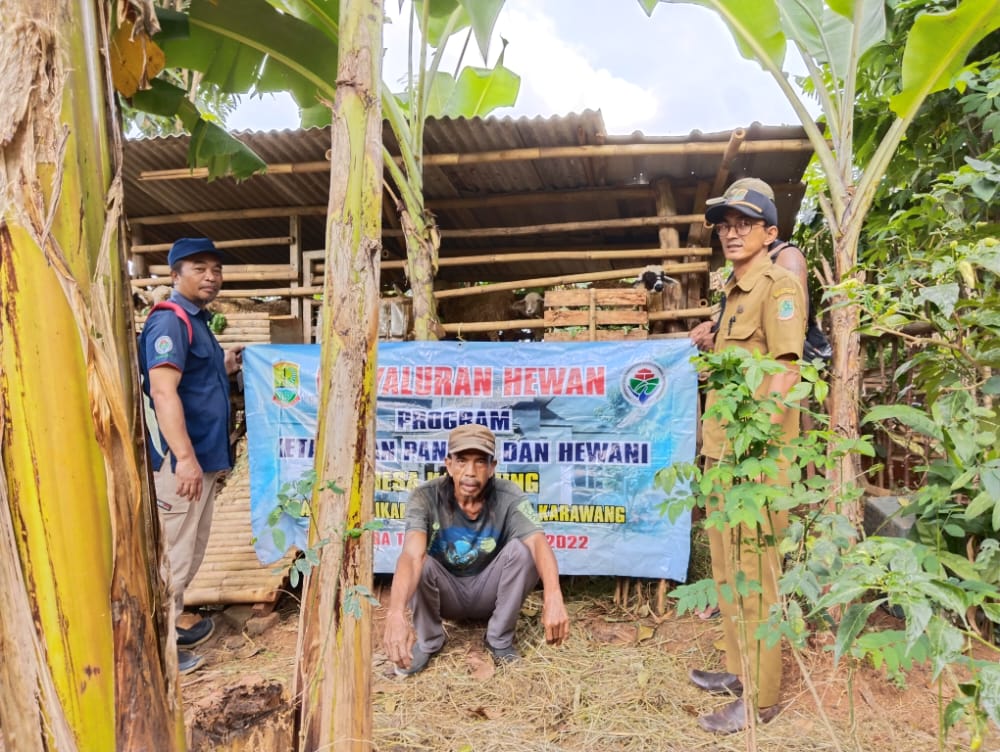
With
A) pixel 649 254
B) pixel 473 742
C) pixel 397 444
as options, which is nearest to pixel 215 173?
pixel 397 444

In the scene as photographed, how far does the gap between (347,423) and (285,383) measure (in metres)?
2.49

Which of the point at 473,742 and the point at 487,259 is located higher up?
the point at 487,259

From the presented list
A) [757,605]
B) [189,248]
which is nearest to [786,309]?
[757,605]

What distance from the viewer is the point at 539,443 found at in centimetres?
364

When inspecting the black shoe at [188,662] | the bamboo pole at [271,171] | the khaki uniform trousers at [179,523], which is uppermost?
the bamboo pole at [271,171]

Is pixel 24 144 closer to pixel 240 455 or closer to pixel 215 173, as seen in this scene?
pixel 215 173

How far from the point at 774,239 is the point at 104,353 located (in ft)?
8.38

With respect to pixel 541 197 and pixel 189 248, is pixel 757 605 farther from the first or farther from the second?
pixel 541 197

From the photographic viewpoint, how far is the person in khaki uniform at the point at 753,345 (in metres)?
2.35

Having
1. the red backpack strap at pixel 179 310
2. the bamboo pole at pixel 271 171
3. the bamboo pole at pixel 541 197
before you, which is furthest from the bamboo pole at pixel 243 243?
the red backpack strap at pixel 179 310

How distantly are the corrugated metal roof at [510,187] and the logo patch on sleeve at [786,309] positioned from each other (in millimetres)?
1831

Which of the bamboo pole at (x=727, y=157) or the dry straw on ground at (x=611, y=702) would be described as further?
the bamboo pole at (x=727, y=157)

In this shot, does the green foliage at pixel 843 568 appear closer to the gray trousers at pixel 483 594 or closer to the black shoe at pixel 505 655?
the gray trousers at pixel 483 594

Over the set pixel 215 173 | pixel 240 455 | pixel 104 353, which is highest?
pixel 215 173
